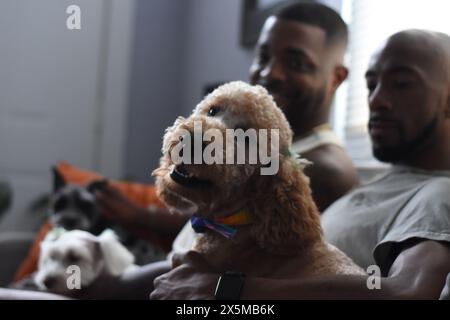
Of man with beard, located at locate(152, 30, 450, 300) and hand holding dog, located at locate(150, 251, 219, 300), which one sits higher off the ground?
Answer: man with beard, located at locate(152, 30, 450, 300)

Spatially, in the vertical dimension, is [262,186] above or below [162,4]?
below

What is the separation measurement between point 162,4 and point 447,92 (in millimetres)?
1361

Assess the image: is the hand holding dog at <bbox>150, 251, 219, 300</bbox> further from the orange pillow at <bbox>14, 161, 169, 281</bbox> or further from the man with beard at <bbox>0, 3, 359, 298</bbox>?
the orange pillow at <bbox>14, 161, 169, 281</bbox>

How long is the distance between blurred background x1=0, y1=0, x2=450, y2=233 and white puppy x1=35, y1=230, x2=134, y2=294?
24 centimetres

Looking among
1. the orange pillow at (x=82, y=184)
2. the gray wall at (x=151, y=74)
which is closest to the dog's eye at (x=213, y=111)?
the orange pillow at (x=82, y=184)

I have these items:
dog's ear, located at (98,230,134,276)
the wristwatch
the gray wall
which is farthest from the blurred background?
the wristwatch

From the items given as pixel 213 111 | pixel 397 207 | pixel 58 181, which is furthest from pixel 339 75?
pixel 58 181

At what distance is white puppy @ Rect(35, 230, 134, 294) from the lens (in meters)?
1.25

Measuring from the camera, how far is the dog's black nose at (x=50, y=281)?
1.25 meters

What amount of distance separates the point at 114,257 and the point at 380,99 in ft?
2.26
